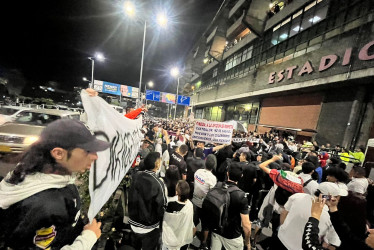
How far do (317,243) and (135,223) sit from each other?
7.39ft

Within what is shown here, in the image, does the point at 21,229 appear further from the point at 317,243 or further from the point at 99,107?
the point at 317,243

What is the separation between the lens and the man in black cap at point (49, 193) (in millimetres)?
899

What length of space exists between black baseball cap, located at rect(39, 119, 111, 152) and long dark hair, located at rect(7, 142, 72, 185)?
0.05 meters

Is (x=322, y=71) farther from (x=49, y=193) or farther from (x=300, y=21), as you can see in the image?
(x=49, y=193)

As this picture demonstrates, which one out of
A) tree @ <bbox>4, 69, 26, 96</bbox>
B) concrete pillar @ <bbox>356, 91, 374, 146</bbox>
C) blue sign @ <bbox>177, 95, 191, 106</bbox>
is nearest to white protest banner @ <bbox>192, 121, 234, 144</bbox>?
concrete pillar @ <bbox>356, 91, 374, 146</bbox>

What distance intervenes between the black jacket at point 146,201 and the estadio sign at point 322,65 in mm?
13250

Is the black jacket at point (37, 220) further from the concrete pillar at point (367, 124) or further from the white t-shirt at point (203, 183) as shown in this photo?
the concrete pillar at point (367, 124)

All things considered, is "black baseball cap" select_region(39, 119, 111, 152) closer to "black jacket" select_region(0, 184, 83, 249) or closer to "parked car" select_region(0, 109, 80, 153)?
"black jacket" select_region(0, 184, 83, 249)

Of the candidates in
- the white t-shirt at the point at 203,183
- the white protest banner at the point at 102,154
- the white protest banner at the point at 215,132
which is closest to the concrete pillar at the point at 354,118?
the white protest banner at the point at 215,132

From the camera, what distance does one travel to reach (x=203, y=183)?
310 centimetres

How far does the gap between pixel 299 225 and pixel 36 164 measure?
287cm

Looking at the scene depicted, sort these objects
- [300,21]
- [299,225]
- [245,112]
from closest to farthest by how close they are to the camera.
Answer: [299,225]
[300,21]
[245,112]

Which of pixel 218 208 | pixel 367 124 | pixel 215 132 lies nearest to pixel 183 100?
pixel 215 132

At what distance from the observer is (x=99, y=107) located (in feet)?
4.79
